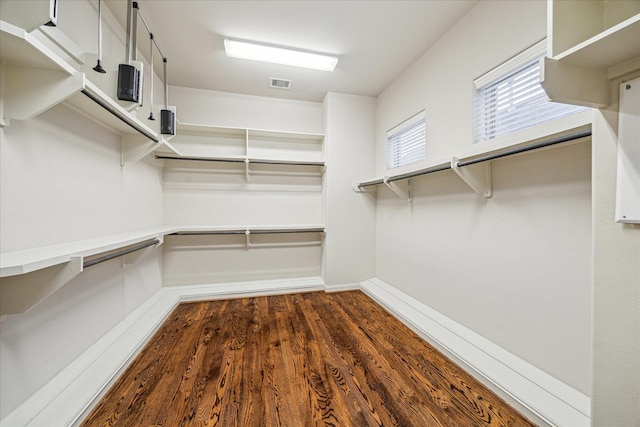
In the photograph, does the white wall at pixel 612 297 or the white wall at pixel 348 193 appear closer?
the white wall at pixel 612 297

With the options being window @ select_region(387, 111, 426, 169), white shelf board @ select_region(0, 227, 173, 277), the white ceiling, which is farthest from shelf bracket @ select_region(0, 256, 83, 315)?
window @ select_region(387, 111, 426, 169)

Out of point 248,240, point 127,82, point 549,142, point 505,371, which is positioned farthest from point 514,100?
point 248,240

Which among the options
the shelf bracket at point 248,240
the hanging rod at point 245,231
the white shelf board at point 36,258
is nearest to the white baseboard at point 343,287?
the hanging rod at point 245,231

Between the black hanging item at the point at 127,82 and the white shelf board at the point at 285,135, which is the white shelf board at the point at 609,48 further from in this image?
the white shelf board at the point at 285,135

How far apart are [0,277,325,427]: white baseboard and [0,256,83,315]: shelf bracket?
564 mm

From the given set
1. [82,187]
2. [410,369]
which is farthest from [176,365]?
[410,369]

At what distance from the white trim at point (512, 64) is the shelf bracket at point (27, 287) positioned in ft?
9.07

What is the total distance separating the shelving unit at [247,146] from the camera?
123 inches

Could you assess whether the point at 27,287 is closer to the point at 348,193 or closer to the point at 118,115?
the point at 118,115

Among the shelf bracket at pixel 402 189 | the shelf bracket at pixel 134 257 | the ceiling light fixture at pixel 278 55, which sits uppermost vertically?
the ceiling light fixture at pixel 278 55

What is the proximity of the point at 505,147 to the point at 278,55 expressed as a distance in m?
2.21

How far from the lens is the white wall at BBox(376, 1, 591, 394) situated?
4.39ft

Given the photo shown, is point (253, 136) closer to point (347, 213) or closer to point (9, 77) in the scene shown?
point (347, 213)

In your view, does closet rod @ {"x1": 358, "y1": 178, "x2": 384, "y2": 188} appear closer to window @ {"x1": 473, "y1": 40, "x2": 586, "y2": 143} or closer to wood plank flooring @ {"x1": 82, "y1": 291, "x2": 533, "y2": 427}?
window @ {"x1": 473, "y1": 40, "x2": 586, "y2": 143}
